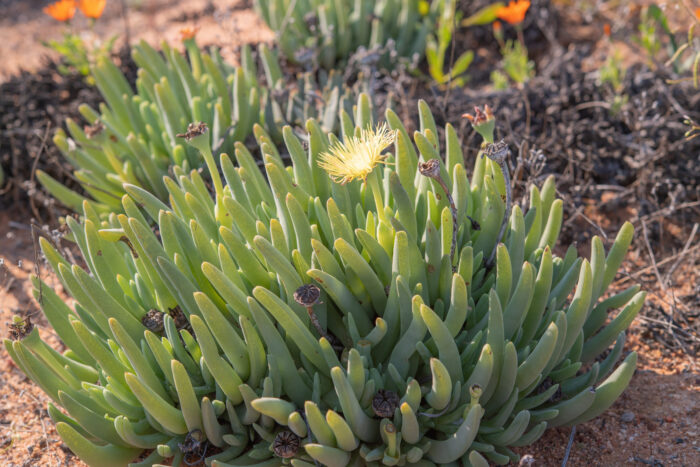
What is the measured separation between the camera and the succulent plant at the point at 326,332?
1814 millimetres

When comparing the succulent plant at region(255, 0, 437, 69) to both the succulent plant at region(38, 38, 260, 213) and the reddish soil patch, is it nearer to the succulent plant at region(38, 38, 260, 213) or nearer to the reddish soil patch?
the reddish soil patch

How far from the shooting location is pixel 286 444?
1.86 metres

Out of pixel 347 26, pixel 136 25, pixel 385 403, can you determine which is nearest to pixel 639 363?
pixel 385 403

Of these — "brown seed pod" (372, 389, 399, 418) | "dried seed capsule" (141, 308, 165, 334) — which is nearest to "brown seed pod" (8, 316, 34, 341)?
"dried seed capsule" (141, 308, 165, 334)

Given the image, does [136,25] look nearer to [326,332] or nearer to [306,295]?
[326,332]

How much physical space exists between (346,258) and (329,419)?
431 mm

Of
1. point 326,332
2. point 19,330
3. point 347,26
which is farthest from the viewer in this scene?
point 347,26

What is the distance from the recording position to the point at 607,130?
3.57 m

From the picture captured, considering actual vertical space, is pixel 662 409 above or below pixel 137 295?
below

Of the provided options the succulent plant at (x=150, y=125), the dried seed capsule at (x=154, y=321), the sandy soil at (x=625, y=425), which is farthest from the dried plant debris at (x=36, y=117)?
the dried seed capsule at (x=154, y=321)

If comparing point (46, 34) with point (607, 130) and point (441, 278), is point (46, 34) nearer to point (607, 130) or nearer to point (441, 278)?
point (607, 130)

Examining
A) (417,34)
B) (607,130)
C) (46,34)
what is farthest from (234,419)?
(46,34)

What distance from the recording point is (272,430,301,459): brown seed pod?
1832mm

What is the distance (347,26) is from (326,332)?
2.61 metres
